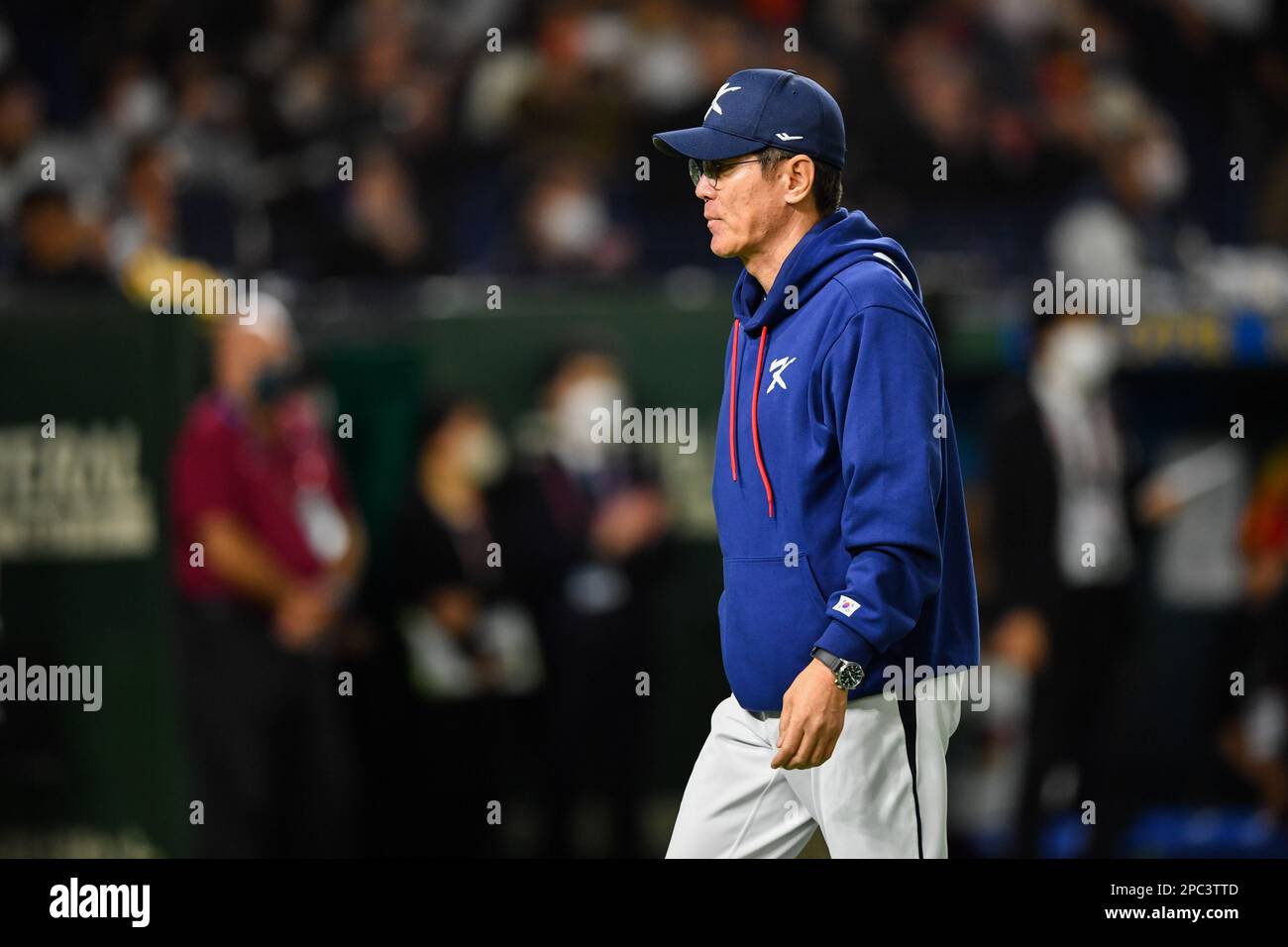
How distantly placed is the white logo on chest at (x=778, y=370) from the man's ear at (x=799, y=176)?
1.09 ft

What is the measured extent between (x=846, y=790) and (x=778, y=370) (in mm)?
782

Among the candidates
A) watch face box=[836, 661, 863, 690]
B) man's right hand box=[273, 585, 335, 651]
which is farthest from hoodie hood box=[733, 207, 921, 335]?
man's right hand box=[273, 585, 335, 651]

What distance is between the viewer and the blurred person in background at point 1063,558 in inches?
288

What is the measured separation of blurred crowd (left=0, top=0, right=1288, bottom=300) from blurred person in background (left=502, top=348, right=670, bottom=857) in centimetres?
200

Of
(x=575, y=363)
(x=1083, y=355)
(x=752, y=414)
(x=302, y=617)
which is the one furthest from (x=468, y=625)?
(x=752, y=414)

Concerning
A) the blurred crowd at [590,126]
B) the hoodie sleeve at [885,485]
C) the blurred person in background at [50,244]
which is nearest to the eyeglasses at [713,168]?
the hoodie sleeve at [885,485]

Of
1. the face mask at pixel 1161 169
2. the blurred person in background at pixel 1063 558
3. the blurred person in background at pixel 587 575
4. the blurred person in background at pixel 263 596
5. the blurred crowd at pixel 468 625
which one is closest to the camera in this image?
the blurred person in background at pixel 263 596

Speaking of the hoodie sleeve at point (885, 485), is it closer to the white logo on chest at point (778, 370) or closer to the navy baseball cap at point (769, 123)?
the white logo on chest at point (778, 370)

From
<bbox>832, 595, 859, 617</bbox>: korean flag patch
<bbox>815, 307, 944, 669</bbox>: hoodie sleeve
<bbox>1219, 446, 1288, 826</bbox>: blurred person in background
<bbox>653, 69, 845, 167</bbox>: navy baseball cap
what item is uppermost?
<bbox>653, 69, 845, 167</bbox>: navy baseball cap

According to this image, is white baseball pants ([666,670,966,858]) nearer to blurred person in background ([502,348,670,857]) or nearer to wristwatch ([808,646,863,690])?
wristwatch ([808,646,863,690])

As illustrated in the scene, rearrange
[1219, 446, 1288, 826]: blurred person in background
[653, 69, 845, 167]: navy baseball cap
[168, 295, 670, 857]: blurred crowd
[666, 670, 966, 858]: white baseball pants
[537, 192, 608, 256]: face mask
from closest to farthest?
[666, 670, 966, 858]: white baseball pants, [653, 69, 845, 167]: navy baseball cap, [168, 295, 670, 857]: blurred crowd, [1219, 446, 1288, 826]: blurred person in background, [537, 192, 608, 256]: face mask

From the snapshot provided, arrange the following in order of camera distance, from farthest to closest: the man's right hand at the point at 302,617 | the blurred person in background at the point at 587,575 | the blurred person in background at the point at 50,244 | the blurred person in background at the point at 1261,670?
1. the blurred person in background at the point at 50,244
2. the blurred person in background at the point at 1261,670
3. the blurred person in background at the point at 587,575
4. the man's right hand at the point at 302,617

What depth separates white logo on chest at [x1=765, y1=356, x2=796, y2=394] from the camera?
3.45 meters

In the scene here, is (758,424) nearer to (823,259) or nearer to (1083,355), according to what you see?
(823,259)
